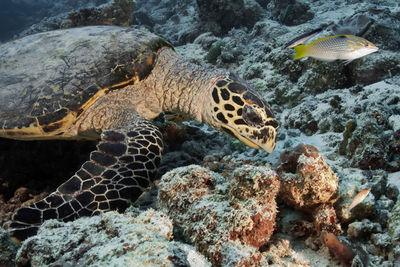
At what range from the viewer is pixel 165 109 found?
2965 millimetres

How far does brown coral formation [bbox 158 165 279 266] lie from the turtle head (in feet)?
3.20

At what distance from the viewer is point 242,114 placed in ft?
7.68

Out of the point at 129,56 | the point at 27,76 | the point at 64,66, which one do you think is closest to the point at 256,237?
the point at 129,56

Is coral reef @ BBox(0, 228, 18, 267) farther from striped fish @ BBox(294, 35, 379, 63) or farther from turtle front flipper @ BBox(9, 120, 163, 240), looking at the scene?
striped fish @ BBox(294, 35, 379, 63)

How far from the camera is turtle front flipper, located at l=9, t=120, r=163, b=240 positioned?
1609 millimetres

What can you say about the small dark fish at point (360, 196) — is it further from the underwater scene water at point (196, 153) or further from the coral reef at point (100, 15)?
the coral reef at point (100, 15)

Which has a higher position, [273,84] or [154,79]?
[154,79]

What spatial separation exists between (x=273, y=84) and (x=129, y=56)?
2656mm

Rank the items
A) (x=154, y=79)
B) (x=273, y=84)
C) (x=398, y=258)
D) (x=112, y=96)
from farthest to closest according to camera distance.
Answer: (x=273, y=84) → (x=154, y=79) → (x=112, y=96) → (x=398, y=258)

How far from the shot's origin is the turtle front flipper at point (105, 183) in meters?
1.61

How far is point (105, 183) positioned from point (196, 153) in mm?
1247

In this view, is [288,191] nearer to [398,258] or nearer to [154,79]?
[398,258]

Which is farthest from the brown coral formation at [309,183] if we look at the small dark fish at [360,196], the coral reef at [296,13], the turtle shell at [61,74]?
the coral reef at [296,13]

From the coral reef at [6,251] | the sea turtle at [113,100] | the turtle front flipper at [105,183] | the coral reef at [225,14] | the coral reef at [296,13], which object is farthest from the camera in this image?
the coral reef at [225,14]
